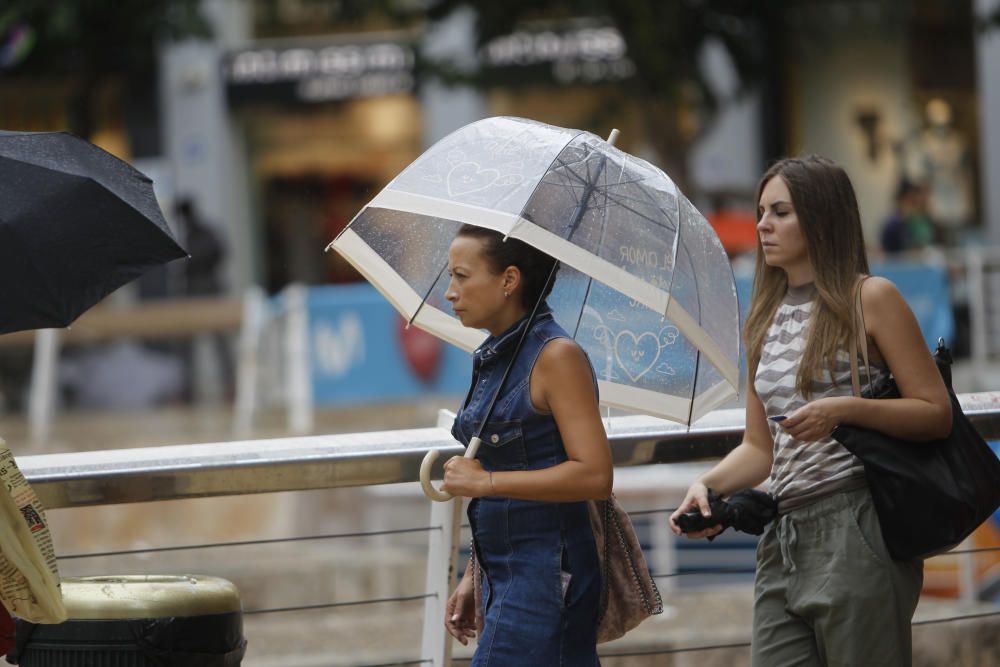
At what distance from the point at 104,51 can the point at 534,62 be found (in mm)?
5100

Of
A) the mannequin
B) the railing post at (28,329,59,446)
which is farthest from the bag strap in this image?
the mannequin

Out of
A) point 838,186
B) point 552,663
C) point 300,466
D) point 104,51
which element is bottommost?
point 552,663

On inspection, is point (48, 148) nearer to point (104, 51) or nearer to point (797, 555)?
point (797, 555)

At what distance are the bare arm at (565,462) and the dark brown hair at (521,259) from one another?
0.20m

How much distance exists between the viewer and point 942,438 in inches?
131

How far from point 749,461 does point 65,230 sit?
1.60m

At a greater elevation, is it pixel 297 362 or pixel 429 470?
pixel 429 470

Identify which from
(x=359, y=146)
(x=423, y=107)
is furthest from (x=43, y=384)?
(x=359, y=146)

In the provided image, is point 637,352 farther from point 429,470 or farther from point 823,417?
point 429,470

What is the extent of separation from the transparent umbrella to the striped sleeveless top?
9 cm

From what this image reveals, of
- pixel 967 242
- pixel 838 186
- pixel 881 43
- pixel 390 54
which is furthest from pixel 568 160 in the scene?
pixel 390 54

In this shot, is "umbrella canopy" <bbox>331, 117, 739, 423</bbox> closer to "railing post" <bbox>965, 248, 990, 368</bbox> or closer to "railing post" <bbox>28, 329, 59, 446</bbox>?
"railing post" <bbox>28, 329, 59, 446</bbox>

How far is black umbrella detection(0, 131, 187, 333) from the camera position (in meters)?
3.25

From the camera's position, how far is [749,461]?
362 centimetres
